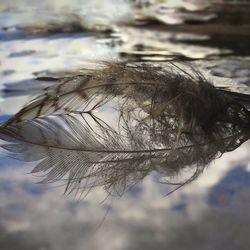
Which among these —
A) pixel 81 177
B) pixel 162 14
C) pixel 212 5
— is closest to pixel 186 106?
pixel 81 177

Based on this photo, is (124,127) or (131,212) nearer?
(131,212)

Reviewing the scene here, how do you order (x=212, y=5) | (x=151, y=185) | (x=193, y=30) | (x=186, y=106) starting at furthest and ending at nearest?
(x=212, y=5)
(x=193, y=30)
(x=186, y=106)
(x=151, y=185)

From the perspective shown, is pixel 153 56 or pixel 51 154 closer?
pixel 51 154

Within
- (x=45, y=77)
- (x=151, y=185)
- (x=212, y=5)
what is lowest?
(x=212, y=5)

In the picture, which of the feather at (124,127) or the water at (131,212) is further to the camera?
the feather at (124,127)

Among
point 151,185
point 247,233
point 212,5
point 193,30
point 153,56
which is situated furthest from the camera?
point 212,5

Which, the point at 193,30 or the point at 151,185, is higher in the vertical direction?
the point at 151,185

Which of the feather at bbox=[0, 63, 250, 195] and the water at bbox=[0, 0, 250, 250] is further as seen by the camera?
the feather at bbox=[0, 63, 250, 195]

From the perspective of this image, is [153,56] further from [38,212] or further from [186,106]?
[38,212]
